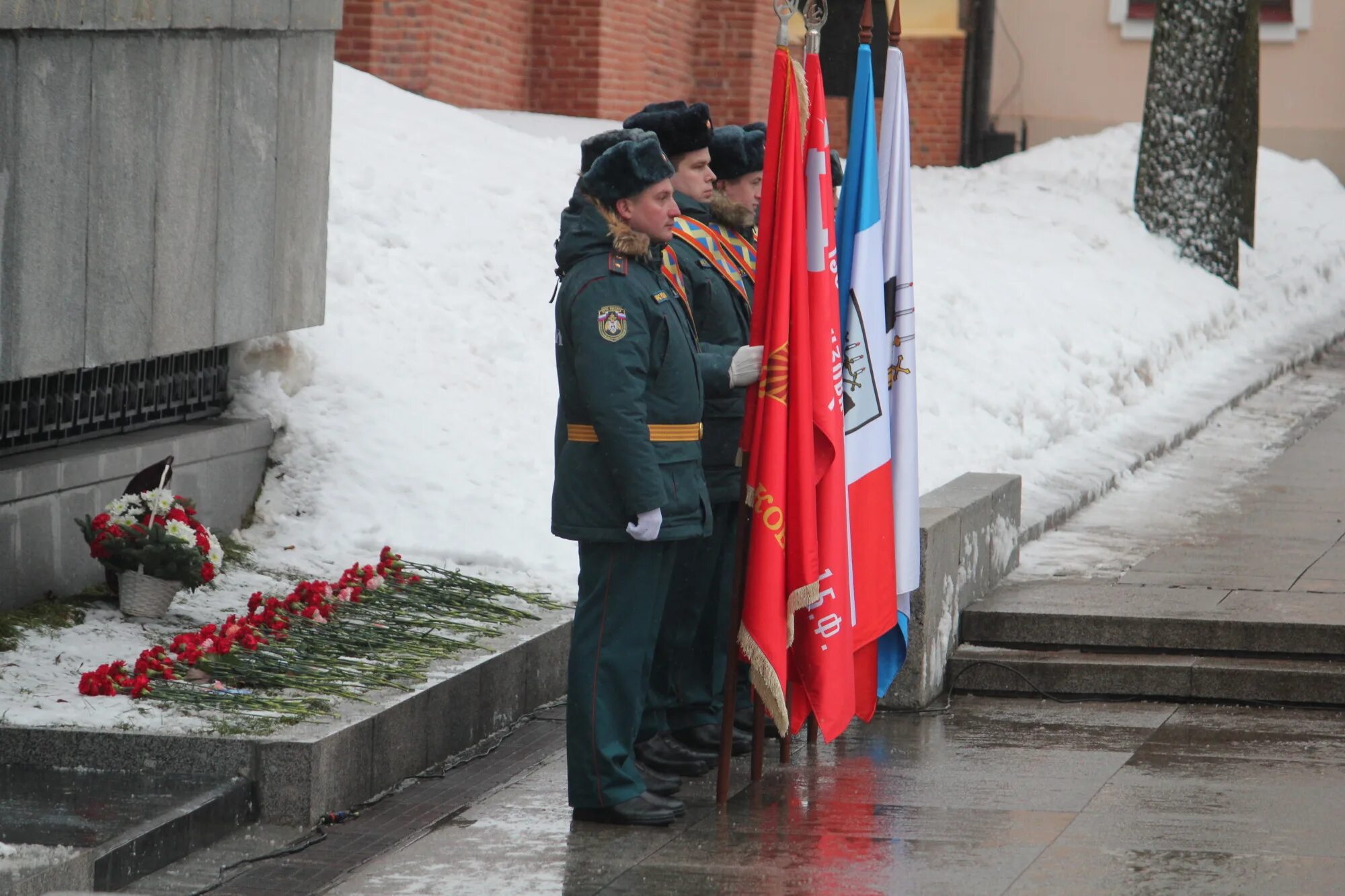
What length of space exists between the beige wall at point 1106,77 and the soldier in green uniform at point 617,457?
64.7 ft

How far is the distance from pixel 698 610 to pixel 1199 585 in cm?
279

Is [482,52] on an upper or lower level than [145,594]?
upper

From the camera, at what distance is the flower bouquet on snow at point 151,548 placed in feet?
22.2

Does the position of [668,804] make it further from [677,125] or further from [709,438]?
[677,125]

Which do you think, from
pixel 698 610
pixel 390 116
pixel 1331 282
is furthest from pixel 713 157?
pixel 1331 282

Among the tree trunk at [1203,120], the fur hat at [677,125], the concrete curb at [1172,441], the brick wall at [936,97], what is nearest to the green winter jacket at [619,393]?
the fur hat at [677,125]

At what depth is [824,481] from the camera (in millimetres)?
5969

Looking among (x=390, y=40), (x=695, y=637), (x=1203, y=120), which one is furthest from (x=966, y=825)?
(x=1203, y=120)

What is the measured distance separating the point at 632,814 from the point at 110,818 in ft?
4.67

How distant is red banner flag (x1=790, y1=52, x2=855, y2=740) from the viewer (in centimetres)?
589

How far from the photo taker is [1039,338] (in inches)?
516

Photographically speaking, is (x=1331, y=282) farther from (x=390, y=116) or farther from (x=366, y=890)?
(x=366, y=890)

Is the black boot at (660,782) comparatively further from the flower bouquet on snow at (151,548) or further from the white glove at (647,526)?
the flower bouquet on snow at (151,548)

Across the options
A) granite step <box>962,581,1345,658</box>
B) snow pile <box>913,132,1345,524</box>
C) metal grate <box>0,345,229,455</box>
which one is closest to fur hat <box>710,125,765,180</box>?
granite step <box>962,581,1345,658</box>
